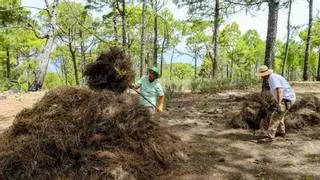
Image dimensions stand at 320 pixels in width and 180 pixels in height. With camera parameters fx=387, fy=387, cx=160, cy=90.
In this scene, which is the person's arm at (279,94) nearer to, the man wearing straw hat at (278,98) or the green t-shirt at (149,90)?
the man wearing straw hat at (278,98)

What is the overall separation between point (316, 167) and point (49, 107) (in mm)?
3840

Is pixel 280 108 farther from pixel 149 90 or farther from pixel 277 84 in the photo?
pixel 149 90

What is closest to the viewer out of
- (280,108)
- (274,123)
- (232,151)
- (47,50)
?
(232,151)

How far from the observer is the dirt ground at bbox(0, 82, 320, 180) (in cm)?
512

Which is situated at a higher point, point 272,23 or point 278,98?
point 272,23

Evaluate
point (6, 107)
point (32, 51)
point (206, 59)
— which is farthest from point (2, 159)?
point (206, 59)

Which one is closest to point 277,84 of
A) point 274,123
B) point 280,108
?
point 280,108

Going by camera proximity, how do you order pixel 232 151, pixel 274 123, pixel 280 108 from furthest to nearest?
pixel 274 123 → pixel 280 108 → pixel 232 151

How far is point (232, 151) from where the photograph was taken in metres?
6.11

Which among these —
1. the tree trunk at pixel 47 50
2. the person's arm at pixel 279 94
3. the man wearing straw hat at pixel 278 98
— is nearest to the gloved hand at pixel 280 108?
the man wearing straw hat at pixel 278 98

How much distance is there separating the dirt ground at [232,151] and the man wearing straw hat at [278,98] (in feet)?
0.65

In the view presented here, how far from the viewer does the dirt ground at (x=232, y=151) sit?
16.8 ft

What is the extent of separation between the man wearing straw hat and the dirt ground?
0.65ft

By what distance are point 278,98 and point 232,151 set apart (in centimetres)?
125
